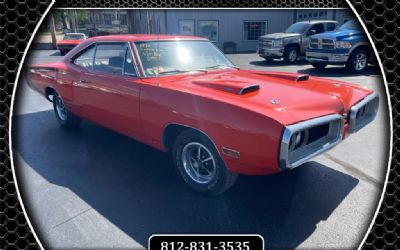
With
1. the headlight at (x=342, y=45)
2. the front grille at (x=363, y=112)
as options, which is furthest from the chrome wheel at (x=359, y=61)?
the front grille at (x=363, y=112)

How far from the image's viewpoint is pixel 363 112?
278cm

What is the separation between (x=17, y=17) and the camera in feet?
5.48

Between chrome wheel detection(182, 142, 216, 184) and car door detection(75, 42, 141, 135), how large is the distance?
63cm

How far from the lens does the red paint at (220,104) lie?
2064 mm

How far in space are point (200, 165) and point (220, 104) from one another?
26.9 inches

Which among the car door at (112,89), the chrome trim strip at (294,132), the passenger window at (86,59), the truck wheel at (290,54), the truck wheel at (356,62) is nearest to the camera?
the chrome trim strip at (294,132)

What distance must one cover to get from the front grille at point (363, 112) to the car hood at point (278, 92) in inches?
2.1

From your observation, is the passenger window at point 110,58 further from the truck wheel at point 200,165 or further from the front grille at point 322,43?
the front grille at point 322,43

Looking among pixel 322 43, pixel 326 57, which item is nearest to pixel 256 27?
pixel 326 57

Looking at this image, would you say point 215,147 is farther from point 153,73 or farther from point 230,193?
point 153,73

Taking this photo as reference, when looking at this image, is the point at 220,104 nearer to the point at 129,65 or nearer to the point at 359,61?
the point at 129,65

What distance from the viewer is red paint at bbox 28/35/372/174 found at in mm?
2064

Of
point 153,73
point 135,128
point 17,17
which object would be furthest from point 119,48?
point 17,17

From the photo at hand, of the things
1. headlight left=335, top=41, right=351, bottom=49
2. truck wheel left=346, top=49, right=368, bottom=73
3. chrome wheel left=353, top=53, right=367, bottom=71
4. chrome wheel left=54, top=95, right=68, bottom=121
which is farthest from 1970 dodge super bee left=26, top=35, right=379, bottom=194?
headlight left=335, top=41, right=351, bottom=49
